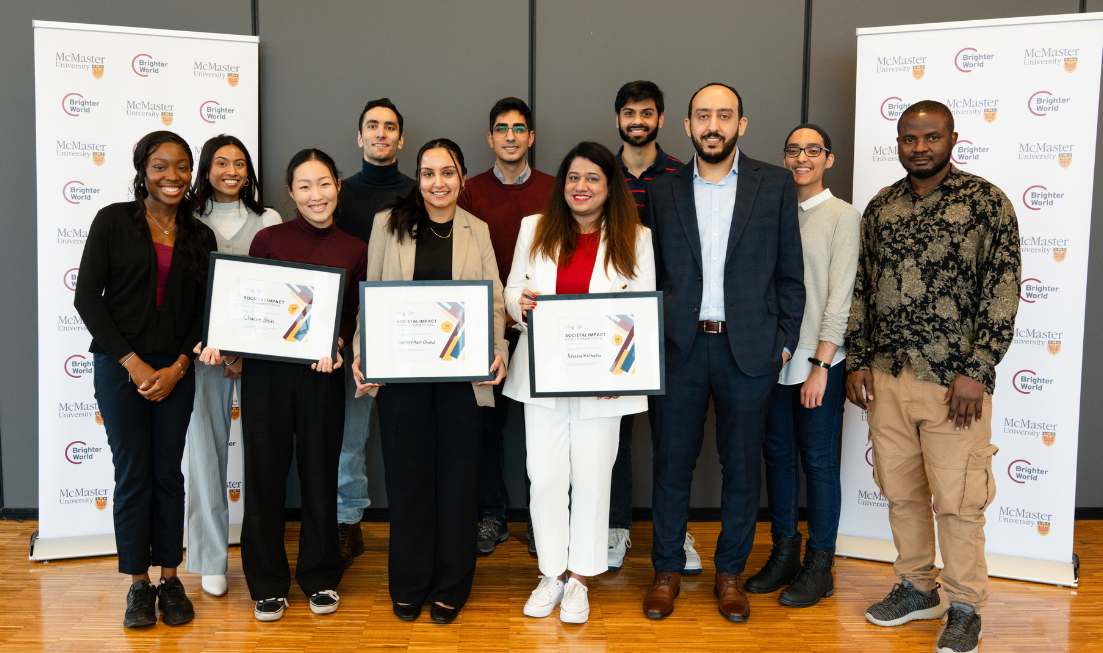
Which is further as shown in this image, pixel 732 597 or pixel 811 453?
pixel 811 453

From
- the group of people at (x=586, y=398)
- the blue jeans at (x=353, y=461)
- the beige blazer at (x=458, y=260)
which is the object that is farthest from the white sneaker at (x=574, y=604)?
the blue jeans at (x=353, y=461)

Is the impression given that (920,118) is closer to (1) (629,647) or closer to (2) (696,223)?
(2) (696,223)

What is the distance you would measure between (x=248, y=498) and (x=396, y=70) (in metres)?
2.38

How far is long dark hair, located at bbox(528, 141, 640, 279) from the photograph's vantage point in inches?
100

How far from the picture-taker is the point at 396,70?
3713mm

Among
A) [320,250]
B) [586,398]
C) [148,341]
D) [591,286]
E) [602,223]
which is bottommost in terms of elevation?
[586,398]

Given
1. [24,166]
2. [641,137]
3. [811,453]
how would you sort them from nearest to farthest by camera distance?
[811,453] → [641,137] → [24,166]

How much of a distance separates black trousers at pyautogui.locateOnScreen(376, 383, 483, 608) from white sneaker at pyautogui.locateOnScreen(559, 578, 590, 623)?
0.40 m

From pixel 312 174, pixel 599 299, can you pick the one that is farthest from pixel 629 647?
pixel 312 174

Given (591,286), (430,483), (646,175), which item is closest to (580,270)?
(591,286)

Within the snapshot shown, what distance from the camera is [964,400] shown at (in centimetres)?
243

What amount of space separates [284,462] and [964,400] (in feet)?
8.39

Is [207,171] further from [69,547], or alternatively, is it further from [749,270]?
[749,270]

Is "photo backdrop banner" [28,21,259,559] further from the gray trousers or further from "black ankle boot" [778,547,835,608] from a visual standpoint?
"black ankle boot" [778,547,835,608]
